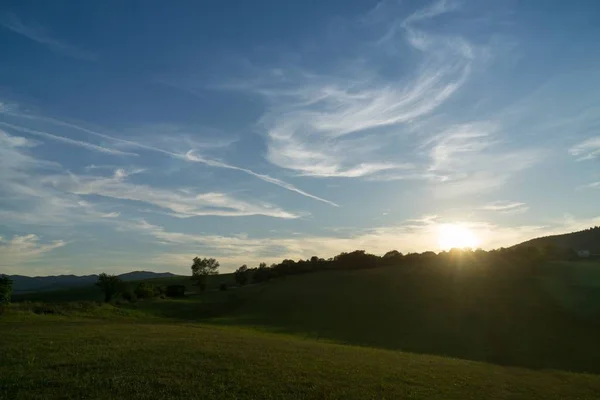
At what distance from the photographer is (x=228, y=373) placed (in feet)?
96.2

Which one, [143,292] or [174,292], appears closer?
[143,292]

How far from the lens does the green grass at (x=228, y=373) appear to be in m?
25.2

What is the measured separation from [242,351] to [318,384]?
35.2 ft

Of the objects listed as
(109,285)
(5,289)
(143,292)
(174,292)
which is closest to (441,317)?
(5,289)

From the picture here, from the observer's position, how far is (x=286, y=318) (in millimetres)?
84438

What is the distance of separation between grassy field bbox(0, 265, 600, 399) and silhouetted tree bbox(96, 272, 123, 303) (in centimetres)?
1917

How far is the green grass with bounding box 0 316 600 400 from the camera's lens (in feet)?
82.8

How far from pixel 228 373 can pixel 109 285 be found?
98.8 meters

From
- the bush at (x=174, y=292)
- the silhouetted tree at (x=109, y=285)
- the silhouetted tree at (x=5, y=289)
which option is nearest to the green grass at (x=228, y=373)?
the silhouetted tree at (x=5, y=289)

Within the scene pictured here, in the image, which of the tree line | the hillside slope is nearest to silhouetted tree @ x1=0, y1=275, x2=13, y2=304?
the hillside slope

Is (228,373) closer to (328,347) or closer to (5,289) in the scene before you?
(328,347)

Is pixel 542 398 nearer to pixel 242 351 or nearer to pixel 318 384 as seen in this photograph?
pixel 318 384

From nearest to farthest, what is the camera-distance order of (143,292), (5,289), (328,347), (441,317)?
(328,347) < (441,317) < (5,289) < (143,292)

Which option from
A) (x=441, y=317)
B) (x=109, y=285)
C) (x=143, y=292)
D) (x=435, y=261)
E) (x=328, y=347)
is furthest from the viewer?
(x=435, y=261)
